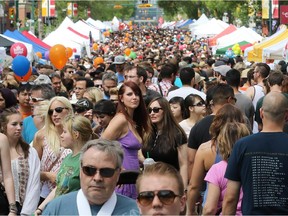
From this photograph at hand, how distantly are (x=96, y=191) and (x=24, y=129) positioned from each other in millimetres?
4884

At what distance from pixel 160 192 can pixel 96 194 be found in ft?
1.23

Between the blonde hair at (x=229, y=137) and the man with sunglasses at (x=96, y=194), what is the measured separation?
5.89 feet

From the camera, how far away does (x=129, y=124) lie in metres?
7.86

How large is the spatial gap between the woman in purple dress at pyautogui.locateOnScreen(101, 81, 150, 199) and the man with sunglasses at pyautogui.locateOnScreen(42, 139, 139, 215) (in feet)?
9.54

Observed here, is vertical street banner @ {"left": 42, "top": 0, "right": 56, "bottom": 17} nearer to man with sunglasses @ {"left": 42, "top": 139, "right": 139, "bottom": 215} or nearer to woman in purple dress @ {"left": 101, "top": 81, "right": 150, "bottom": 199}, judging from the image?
woman in purple dress @ {"left": 101, "top": 81, "right": 150, "bottom": 199}

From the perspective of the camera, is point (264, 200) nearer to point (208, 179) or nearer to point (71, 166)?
point (208, 179)

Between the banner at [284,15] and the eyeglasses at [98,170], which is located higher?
the eyeglasses at [98,170]

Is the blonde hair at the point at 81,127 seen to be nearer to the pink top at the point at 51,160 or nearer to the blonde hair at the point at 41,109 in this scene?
the pink top at the point at 51,160

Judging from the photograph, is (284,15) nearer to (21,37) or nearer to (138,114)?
(21,37)

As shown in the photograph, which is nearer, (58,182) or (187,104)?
(58,182)

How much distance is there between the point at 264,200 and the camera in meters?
5.68

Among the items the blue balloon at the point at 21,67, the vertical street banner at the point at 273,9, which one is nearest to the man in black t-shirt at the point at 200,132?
the blue balloon at the point at 21,67

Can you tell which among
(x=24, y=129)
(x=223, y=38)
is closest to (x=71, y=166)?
(x=24, y=129)

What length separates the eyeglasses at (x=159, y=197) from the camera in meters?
4.14
